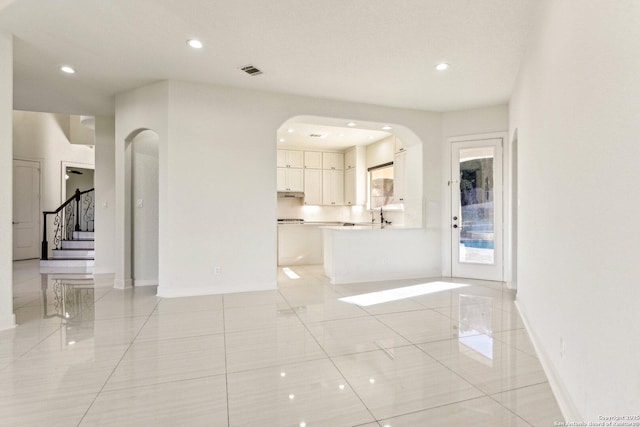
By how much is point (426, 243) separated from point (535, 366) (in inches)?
130

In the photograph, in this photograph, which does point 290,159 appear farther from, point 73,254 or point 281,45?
point 73,254

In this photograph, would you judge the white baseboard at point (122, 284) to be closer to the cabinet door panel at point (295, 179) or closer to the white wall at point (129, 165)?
the white wall at point (129, 165)

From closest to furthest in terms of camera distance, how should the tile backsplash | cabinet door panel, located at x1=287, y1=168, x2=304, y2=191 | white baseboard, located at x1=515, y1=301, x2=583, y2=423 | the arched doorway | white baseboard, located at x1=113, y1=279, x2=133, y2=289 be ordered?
white baseboard, located at x1=515, y1=301, x2=583, y2=423
white baseboard, located at x1=113, y1=279, x2=133, y2=289
the arched doorway
cabinet door panel, located at x1=287, y1=168, x2=304, y2=191
the tile backsplash

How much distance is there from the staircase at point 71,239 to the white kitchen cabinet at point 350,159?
6.16m

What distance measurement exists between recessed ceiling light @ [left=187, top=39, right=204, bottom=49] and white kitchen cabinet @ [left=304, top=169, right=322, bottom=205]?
4809 mm

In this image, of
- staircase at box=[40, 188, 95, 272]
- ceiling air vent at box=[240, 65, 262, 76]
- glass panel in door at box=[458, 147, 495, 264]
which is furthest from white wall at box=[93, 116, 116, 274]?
glass panel in door at box=[458, 147, 495, 264]

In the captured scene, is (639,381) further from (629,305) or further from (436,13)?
(436,13)

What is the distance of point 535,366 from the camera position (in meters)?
2.29

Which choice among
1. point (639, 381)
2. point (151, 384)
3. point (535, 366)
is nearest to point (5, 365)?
point (151, 384)

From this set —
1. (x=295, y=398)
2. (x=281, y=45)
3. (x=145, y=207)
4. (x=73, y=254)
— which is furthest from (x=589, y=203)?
(x=73, y=254)

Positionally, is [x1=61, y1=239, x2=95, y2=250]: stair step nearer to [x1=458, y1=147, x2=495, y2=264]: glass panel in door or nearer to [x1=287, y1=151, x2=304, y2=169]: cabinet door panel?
[x1=287, y1=151, x2=304, y2=169]: cabinet door panel

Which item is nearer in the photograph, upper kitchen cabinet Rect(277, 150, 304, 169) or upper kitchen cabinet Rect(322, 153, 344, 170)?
upper kitchen cabinet Rect(277, 150, 304, 169)

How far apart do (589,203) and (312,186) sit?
22.3ft

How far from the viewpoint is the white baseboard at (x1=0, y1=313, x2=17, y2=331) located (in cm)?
307
